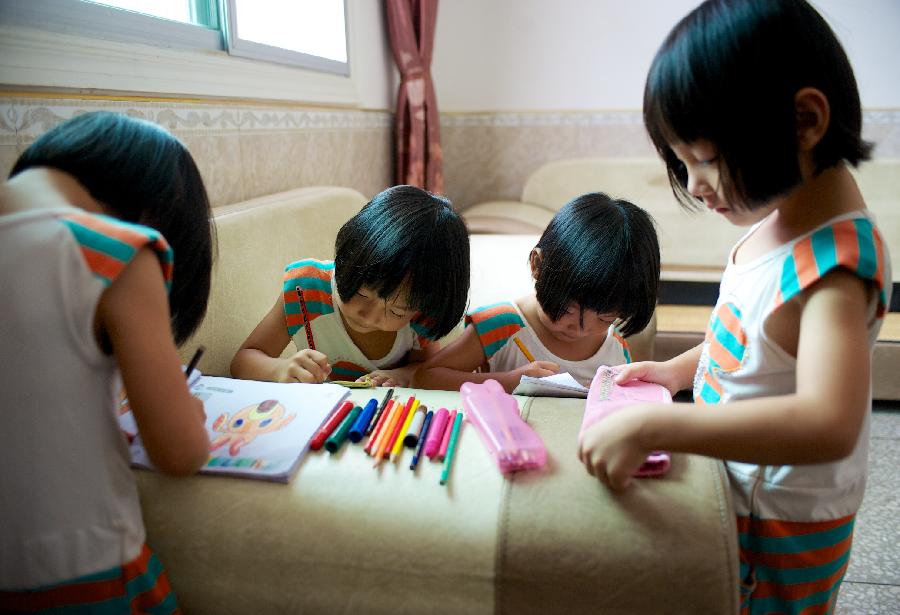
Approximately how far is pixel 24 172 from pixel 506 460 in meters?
0.56

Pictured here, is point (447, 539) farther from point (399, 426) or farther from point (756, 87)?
point (756, 87)

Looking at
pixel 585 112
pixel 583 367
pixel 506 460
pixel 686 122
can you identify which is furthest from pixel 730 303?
pixel 585 112

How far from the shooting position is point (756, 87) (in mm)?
627

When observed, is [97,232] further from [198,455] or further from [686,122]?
[686,122]

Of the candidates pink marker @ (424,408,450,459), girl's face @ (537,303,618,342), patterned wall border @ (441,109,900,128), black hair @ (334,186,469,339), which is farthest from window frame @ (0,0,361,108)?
patterned wall border @ (441,109,900,128)

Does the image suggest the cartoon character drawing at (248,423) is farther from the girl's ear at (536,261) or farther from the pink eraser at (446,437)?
the girl's ear at (536,261)

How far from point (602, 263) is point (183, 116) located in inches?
36.1

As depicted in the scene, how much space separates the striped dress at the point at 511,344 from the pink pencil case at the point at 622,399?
0.41 metres

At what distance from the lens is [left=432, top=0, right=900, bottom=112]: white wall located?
2836 millimetres

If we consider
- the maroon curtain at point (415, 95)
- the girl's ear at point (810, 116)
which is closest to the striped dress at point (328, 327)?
the girl's ear at point (810, 116)

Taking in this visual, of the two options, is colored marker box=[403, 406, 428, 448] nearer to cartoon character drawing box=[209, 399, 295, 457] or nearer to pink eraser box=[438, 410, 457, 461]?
pink eraser box=[438, 410, 457, 461]

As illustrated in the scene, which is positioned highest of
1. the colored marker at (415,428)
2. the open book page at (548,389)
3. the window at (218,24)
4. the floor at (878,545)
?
the window at (218,24)

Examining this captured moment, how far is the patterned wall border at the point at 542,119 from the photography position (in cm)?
312

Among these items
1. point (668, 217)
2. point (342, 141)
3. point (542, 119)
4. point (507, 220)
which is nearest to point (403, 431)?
point (342, 141)
